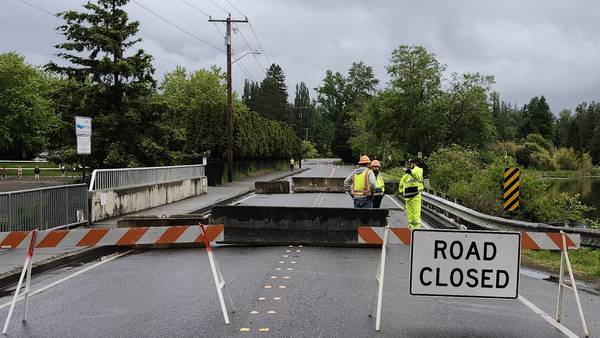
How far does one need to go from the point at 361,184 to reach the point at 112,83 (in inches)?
815

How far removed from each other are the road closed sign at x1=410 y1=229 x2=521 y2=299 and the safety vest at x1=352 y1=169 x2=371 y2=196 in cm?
706

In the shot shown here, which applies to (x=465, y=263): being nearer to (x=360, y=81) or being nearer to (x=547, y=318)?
(x=547, y=318)

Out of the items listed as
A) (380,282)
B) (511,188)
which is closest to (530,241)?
(380,282)

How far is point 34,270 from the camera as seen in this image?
9602mm

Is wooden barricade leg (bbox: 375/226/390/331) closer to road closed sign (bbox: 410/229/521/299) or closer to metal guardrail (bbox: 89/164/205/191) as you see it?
road closed sign (bbox: 410/229/521/299)

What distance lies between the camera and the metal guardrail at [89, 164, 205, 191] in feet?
59.4

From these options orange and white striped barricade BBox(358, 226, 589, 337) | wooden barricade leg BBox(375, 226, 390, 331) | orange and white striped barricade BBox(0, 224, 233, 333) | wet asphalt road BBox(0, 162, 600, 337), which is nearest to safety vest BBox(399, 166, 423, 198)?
wet asphalt road BBox(0, 162, 600, 337)

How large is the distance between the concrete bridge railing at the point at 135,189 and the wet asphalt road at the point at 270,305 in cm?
754

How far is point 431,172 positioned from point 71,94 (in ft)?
65.0

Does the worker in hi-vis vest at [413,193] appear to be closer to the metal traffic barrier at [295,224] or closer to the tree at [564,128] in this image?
the metal traffic barrier at [295,224]

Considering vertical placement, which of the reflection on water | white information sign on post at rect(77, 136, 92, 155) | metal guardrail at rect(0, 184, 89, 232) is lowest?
the reflection on water

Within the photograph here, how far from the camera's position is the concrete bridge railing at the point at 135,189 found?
1761 cm

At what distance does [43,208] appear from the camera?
13852 mm

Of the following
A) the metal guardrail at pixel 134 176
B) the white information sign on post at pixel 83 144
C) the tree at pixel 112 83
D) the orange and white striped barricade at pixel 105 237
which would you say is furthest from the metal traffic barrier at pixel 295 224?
the tree at pixel 112 83
